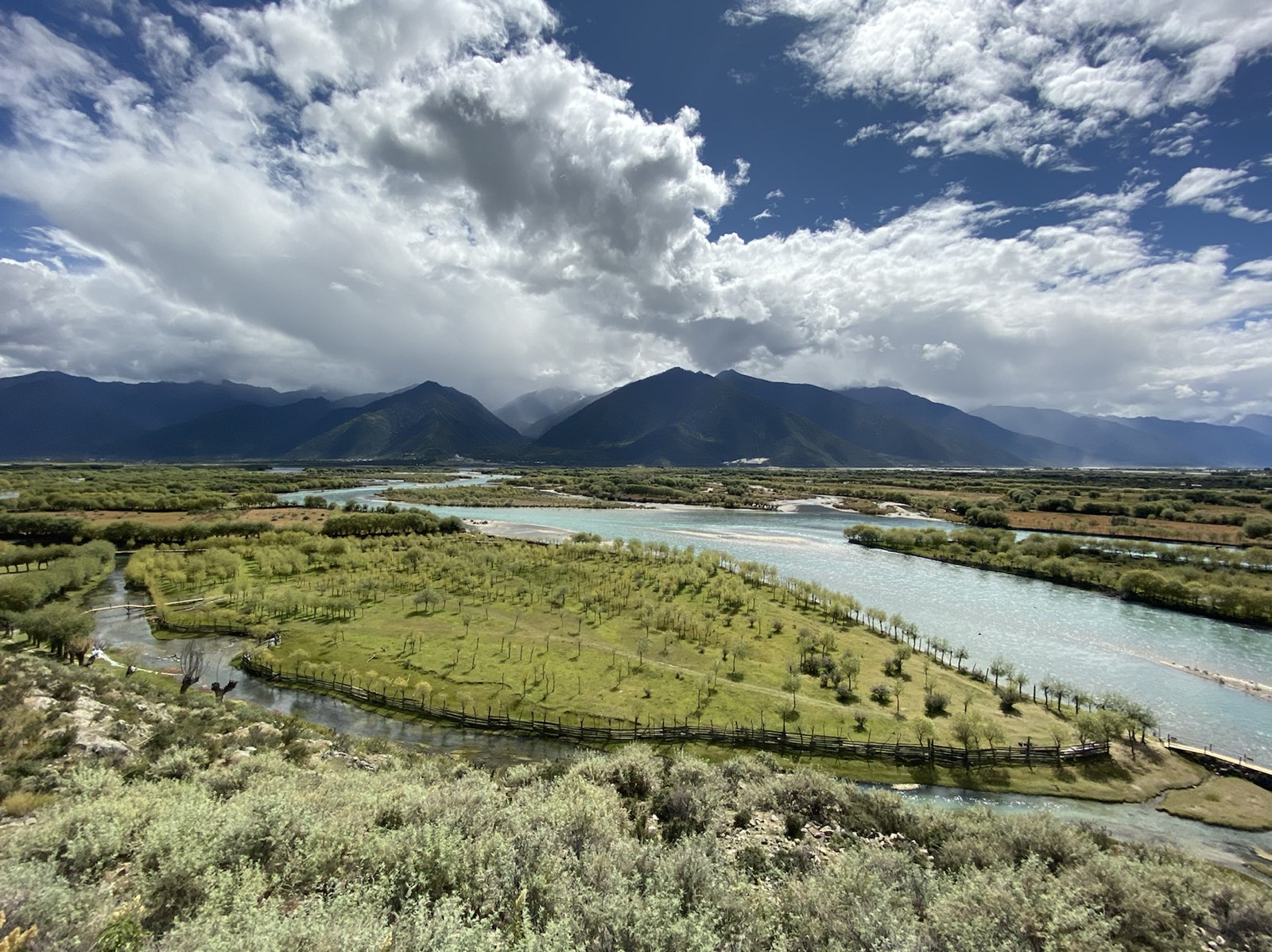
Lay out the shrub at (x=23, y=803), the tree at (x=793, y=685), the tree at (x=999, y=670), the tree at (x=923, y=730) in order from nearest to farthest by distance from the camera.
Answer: the shrub at (x=23, y=803) < the tree at (x=923, y=730) < the tree at (x=793, y=685) < the tree at (x=999, y=670)

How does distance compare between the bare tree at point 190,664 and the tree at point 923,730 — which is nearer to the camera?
the tree at point 923,730

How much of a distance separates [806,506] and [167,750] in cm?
16989

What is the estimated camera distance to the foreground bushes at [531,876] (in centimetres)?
1141

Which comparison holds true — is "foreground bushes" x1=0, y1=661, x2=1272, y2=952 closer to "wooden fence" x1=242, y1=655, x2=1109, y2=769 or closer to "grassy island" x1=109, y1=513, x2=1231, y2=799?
"wooden fence" x1=242, y1=655, x2=1109, y2=769

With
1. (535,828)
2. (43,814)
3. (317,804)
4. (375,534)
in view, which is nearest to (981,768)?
(535,828)

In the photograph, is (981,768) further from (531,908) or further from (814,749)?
(531,908)

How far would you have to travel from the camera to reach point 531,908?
13.4 meters

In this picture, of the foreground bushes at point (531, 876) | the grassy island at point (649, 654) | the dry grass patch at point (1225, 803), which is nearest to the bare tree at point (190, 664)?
the grassy island at point (649, 654)

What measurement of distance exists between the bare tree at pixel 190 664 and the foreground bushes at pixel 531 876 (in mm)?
17989

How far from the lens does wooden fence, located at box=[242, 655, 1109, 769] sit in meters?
32.4

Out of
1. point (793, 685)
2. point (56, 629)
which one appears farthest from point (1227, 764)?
point (56, 629)

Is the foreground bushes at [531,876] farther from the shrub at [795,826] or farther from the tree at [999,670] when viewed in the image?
the tree at [999,670]

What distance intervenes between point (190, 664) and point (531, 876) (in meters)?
42.2

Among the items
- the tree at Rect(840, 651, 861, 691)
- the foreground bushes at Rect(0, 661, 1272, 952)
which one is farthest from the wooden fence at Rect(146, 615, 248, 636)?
the tree at Rect(840, 651, 861, 691)
